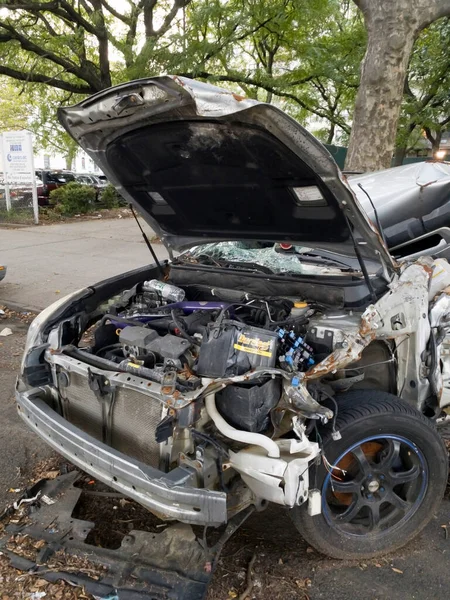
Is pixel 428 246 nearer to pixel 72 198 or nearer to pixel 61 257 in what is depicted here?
pixel 61 257

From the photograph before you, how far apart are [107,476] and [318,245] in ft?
6.20

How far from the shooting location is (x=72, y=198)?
16.9m

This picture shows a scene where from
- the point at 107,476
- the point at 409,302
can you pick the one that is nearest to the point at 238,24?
the point at 409,302

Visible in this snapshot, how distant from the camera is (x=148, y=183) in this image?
11.0 feet

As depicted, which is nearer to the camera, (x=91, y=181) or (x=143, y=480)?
(x=143, y=480)

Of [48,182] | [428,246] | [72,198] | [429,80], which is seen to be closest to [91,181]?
[48,182]

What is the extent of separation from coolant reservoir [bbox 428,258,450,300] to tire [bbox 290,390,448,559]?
27.9 inches

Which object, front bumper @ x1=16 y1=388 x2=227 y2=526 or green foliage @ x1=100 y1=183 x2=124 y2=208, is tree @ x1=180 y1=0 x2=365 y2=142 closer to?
green foliage @ x1=100 y1=183 x2=124 y2=208

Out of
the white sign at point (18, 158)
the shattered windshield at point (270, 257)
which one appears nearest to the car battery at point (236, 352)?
the shattered windshield at point (270, 257)

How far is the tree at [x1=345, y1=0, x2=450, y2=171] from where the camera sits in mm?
7078

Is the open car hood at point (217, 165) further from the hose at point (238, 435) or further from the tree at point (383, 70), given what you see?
the tree at point (383, 70)

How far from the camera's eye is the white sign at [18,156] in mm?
13977

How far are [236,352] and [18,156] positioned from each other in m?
14.2

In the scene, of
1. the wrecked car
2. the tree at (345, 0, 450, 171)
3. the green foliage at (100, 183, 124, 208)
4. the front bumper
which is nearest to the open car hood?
the wrecked car
